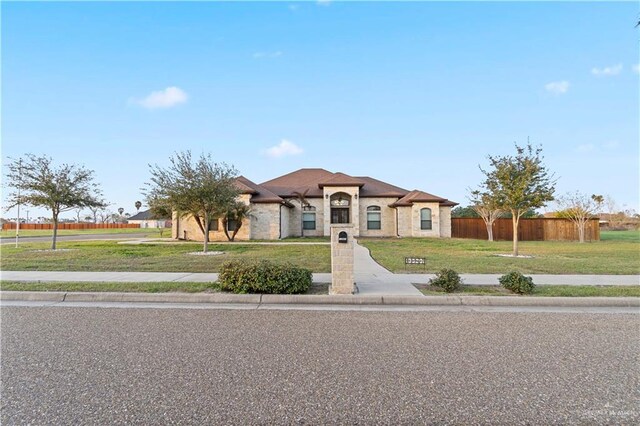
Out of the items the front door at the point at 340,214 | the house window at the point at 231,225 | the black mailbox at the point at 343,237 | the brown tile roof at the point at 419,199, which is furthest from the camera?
the front door at the point at 340,214

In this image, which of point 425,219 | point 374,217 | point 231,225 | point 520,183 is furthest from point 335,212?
point 520,183

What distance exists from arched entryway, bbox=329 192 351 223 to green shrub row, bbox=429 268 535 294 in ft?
69.1

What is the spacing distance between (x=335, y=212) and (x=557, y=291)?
2200 centimetres

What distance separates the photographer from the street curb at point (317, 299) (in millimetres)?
6723

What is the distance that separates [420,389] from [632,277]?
977cm

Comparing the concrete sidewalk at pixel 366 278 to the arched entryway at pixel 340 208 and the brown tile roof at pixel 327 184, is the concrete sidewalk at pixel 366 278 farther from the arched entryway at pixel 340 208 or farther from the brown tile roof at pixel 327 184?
the arched entryway at pixel 340 208

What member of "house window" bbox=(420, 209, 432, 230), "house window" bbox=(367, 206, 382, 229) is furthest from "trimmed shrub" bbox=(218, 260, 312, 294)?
"house window" bbox=(367, 206, 382, 229)

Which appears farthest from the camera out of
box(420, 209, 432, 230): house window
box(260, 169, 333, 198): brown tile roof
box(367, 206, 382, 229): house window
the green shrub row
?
box(260, 169, 333, 198): brown tile roof

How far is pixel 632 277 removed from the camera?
915 centimetres

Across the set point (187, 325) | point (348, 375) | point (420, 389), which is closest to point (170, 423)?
point (348, 375)

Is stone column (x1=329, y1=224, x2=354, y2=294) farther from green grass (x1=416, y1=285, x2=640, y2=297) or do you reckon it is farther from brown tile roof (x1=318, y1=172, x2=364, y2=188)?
brown tile roof (x1=318, y1=172, x2=364, y2=188)

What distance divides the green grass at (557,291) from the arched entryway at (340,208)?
20.9 metres

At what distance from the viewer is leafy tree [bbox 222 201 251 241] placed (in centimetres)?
2241

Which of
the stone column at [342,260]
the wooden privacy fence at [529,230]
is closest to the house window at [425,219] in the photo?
the wooden privacy fence at [529,230]
